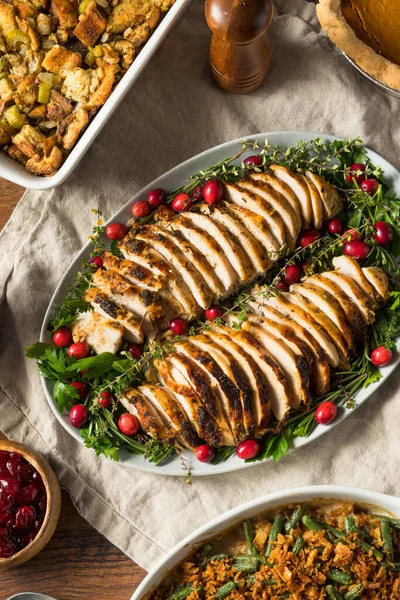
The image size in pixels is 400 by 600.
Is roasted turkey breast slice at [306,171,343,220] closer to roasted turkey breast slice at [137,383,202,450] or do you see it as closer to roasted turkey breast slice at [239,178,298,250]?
roasted turkey breast slice at [239,178,298,250]

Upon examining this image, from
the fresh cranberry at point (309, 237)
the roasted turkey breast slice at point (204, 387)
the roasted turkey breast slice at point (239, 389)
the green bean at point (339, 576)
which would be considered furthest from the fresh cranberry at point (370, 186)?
the green bean at point (339, 576)

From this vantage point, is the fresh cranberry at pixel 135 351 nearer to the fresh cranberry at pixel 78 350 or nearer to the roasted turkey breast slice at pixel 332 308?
the fresh cranberry at pixel 78 350

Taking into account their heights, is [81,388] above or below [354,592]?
above

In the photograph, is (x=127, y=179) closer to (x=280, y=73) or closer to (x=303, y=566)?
(x=280, y=73)

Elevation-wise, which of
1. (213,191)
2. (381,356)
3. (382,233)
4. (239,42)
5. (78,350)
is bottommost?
(381,356)

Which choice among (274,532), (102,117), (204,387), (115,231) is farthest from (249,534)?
(102,117)

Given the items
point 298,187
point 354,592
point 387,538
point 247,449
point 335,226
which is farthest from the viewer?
point 335,226

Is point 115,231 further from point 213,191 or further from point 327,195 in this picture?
point 327,195

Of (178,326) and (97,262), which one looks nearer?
(178,326)
